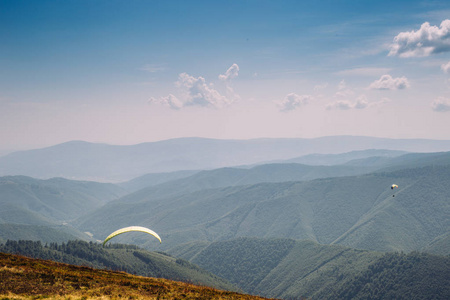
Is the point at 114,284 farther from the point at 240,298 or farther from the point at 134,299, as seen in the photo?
the point at 240,298

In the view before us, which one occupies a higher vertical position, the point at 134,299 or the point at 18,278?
the point at 18,278

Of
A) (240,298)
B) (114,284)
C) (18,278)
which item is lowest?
(240,298)

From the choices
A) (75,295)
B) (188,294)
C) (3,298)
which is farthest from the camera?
(188,294)

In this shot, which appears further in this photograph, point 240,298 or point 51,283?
point 240,298

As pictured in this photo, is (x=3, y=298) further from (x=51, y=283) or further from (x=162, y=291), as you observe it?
(x=162, y=291)

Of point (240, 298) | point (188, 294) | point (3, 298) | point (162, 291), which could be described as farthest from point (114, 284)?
point (240, 298)

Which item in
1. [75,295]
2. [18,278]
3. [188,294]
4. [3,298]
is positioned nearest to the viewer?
[3,298]

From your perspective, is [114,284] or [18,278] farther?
[114,284]

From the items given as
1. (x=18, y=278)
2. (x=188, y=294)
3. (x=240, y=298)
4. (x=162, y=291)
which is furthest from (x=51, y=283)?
(x=240, y=298)

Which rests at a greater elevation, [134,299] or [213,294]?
[134,299]

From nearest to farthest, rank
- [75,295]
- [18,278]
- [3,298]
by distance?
[3,298], [75,295], [18,278]
